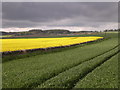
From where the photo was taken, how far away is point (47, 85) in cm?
1428

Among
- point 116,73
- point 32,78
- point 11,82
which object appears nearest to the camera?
point 11,82

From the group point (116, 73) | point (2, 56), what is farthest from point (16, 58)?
point (116, 73)

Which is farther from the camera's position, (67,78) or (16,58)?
(16,58)

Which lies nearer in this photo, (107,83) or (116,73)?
(107,83)

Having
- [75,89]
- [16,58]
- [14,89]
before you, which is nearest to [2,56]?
[16,58]

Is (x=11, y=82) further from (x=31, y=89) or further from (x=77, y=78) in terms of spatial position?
(x=77, y=78)

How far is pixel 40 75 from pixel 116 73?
867 cm

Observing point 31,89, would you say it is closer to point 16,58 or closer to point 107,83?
point 107,83

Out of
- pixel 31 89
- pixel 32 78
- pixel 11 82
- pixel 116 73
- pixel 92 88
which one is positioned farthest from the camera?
pixel 116 73

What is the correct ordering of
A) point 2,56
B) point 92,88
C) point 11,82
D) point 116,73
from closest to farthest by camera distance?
point 92,88
point 11,82
point 116,73
point 2,56

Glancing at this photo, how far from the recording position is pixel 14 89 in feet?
46.0

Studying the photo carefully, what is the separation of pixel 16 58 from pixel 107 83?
21.1 metres

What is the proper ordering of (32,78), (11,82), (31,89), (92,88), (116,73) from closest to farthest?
(92,88)
(31,89)
(11,82)
(32,78)
(116,73)

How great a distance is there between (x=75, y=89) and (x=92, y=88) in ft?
4.68
